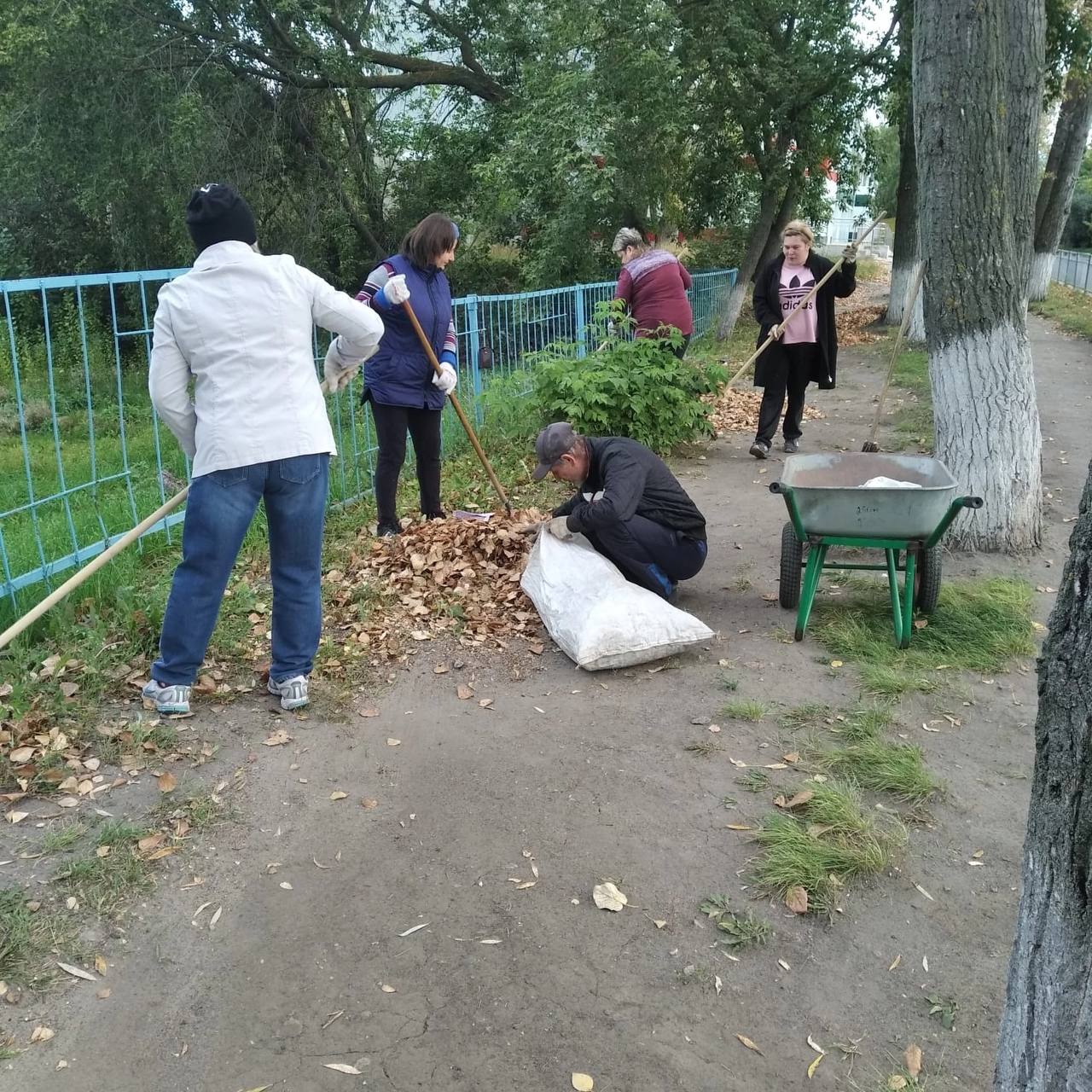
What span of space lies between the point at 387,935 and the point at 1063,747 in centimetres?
200

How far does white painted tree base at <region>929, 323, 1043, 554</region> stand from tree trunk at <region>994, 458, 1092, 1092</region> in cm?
431

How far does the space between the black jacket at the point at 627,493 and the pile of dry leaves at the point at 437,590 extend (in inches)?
22.0

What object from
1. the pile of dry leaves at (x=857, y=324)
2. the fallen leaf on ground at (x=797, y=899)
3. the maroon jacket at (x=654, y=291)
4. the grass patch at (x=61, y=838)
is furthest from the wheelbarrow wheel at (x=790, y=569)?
the pile of dry leaves at (x=857, y=324)

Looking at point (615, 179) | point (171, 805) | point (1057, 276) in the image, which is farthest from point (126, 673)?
point (1057, 276)

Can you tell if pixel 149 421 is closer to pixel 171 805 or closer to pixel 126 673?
pixel 126 673

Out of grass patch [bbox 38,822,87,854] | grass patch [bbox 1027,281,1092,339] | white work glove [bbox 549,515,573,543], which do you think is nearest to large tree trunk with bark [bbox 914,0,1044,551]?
white work glove [bbox 549,515,573,543]

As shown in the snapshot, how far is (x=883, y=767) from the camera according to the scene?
11.8ft

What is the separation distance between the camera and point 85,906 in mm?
2953

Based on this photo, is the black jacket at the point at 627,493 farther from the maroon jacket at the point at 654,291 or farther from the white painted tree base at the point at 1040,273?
the white painted tree base at the point at 1040,273

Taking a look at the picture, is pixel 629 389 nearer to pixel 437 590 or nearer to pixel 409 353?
pixel 409 353

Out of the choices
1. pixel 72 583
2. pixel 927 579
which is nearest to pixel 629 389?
pixel 927 579

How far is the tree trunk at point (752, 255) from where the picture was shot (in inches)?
664

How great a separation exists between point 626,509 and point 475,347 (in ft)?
13.7

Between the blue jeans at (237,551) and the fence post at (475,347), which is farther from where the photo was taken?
the fence post at (475,347)
